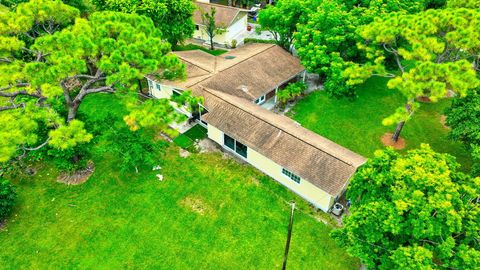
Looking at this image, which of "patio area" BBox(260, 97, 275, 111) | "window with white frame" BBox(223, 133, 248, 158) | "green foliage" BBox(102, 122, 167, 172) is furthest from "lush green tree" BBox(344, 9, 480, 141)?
"green foliage" BBox(102, 122, 167, 172)

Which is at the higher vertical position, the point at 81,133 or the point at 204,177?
the point at 81,133

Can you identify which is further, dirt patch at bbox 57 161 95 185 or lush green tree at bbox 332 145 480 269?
dirt patch at bbox 57 161 95 185

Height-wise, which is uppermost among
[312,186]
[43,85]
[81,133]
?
[43,85]

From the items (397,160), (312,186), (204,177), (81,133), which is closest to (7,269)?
(81,133)

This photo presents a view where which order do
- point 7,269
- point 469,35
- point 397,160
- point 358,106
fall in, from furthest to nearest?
point 358,106, point 469,35, point 7,269, point 397,160

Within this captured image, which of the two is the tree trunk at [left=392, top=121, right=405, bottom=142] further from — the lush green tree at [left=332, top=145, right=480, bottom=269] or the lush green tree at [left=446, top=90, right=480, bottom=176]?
the lush green tree at [left=332, top=145, right=480, bottom=269]

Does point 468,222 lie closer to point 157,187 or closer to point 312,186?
point 312,186
